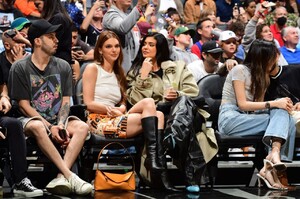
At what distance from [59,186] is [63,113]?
89 centimetres

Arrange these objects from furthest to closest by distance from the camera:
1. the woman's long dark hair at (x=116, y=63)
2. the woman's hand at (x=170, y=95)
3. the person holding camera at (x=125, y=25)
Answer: the person holding camera at (x=125, y=25) → the woman's long dark hair at (x=116, y=63) → the woman's hand at (x=170, y=95)

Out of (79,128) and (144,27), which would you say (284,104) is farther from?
(144,27)

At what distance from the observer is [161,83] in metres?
10.4

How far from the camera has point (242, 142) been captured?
10.0m

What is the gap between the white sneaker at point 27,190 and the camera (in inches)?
351

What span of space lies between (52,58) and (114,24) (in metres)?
1.81

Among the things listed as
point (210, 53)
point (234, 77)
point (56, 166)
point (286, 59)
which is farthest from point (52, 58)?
point (286, 59)

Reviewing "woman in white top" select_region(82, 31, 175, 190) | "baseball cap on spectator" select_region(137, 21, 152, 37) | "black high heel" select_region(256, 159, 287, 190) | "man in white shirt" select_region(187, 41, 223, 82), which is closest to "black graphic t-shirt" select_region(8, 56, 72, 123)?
"woman in white top" select_region(82, 31, 175, 190)

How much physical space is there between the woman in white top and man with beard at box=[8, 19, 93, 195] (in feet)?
1.22

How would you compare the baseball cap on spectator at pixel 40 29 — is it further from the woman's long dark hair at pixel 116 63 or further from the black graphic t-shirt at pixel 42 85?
the woman's long dark hair at pixel 116 63

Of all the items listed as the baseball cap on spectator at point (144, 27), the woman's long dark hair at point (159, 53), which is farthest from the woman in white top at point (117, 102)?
the baseball cap on spectator at point (144, 27)

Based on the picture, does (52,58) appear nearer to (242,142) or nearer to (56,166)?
(56,166)

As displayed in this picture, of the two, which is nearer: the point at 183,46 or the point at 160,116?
the point at 160,116

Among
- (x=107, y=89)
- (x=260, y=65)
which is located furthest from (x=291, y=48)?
(x=107, y=89)
